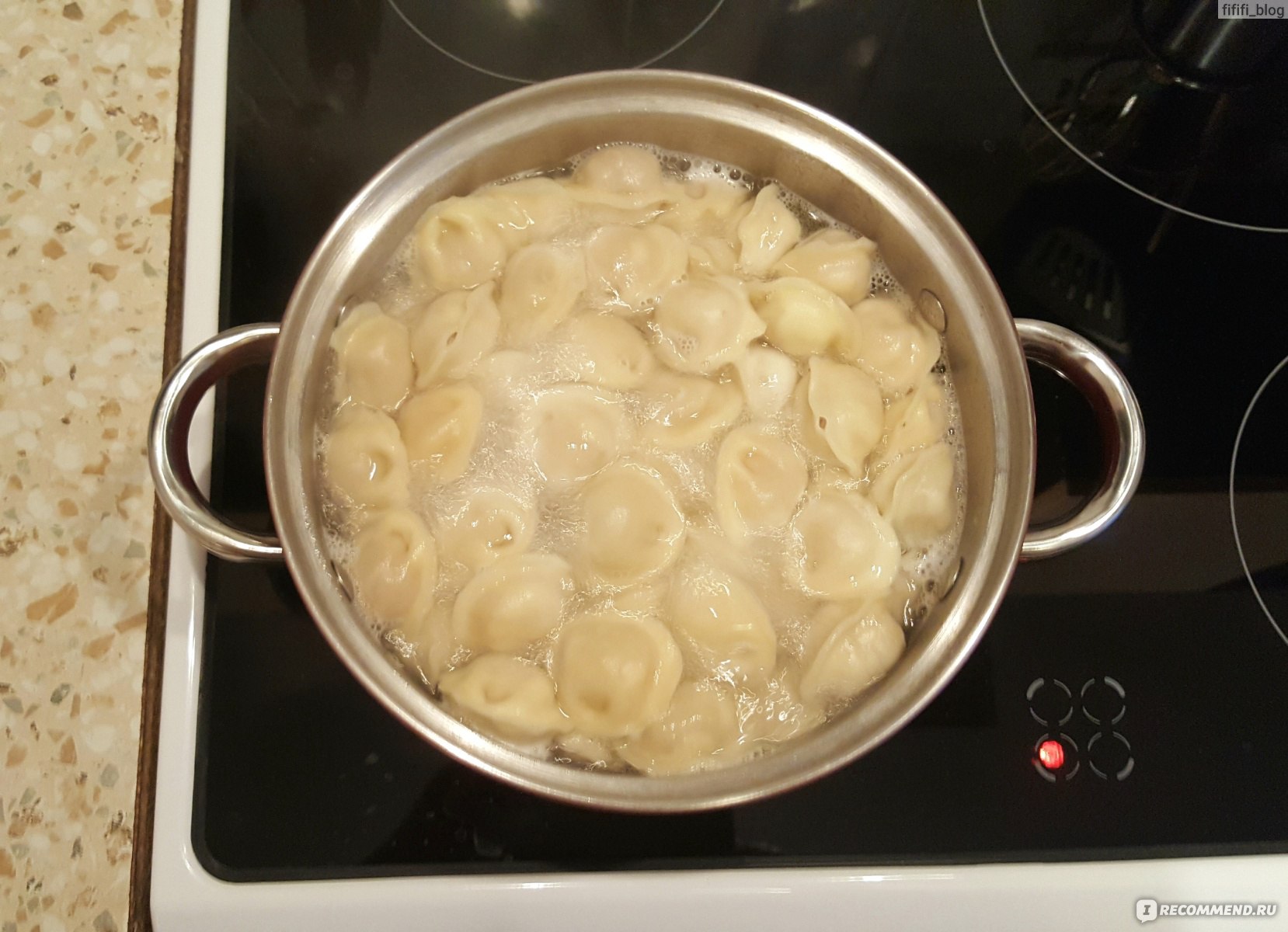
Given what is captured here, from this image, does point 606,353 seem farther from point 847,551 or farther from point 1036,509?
point 1036,509

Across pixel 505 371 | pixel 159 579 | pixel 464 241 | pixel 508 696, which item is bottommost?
pixel 159 579

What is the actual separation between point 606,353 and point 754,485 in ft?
0.75

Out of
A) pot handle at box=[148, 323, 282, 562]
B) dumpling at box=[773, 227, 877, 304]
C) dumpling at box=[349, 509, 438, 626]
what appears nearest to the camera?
pot handle at box=[148, 323, 282, 562]

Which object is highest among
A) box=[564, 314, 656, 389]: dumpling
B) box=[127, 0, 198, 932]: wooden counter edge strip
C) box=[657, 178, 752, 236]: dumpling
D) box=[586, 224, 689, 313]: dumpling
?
box=[657, 178, 752, 236]: dumpling

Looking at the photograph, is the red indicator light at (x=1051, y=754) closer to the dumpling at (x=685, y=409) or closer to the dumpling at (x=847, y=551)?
the dumpling at (x=847, y=551)

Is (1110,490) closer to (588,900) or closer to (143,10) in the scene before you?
(588,900)

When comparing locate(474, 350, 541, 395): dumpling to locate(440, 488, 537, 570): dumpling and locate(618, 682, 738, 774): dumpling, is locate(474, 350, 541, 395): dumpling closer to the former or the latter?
locate(440, 488, 537, 570): dumpling

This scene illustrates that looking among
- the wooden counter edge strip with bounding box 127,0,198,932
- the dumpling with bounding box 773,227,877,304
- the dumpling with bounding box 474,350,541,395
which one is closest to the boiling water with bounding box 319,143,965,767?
the dumpling with bounding box 474,350,541,395

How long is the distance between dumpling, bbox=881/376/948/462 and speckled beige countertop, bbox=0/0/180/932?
90 centimetres

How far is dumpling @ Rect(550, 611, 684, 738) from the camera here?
0.91m

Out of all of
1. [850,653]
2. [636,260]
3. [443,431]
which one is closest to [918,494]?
[850,653]

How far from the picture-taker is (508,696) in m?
0.91

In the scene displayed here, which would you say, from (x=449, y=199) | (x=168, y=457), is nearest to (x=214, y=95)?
(x=449, y=199)

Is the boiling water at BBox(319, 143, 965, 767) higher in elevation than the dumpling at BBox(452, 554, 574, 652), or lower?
higher
